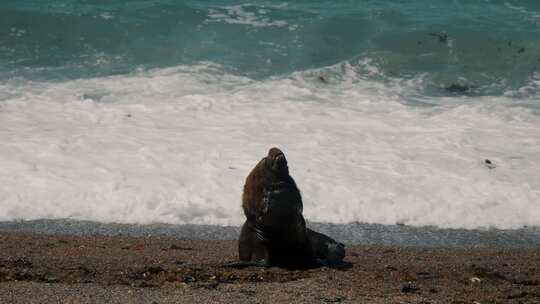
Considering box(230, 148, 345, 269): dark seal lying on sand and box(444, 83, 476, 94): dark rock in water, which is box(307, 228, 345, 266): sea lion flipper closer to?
box(230, 148, 345, 269): dark seal lying on sand

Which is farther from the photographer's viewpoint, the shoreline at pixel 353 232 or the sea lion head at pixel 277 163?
the shoreline at pixel 353 232

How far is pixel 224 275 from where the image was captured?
22.7ft

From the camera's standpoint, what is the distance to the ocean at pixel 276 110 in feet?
31.9

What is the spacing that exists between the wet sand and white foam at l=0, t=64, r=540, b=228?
1132 mm

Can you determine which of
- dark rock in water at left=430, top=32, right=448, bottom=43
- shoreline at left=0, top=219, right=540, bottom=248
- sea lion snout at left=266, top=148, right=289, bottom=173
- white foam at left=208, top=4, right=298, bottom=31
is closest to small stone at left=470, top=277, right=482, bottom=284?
shoreline at left=0, top=219, right=540, bottom=248

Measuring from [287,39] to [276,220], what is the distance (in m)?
11.3

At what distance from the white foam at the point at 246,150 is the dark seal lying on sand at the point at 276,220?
1.92m

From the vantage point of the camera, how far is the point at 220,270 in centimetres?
710

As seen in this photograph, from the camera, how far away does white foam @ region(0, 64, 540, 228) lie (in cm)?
963

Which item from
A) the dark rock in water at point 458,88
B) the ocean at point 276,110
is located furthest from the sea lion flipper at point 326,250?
the dark rock in water at point 458,88

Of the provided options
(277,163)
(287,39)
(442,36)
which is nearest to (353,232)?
(277,163)

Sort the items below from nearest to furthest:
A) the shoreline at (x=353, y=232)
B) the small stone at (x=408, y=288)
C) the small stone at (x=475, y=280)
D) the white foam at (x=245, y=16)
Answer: the small stone at (x=408, y=288), the small stone at (x=475, y=280), the shoreline at (x=353, y=232), the white foam at (x=245, y=16)

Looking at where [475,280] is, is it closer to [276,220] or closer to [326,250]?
[326,250]

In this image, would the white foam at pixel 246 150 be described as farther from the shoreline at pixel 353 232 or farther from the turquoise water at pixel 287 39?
the turquoise water at pixel 287 39
